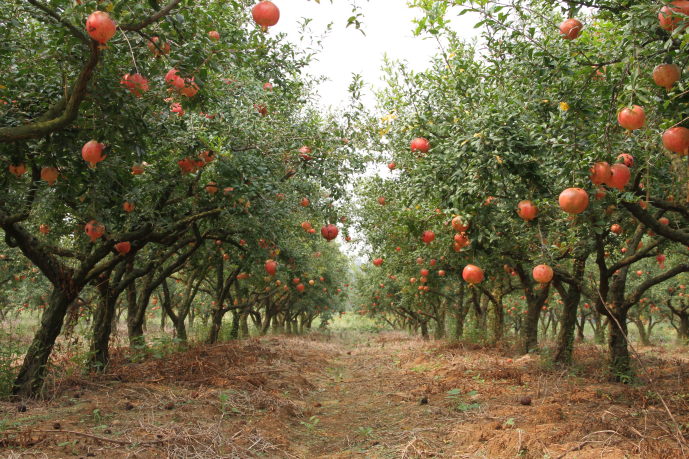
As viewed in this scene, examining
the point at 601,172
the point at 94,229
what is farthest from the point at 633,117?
the point at 94,229

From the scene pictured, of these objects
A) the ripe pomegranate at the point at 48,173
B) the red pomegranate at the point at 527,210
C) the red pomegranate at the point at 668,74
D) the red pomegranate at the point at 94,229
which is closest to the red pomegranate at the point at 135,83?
the ripe pomegranate at the point at 48,173

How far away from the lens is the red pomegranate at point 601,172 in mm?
3529

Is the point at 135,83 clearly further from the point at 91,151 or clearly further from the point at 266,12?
the point at 266,12

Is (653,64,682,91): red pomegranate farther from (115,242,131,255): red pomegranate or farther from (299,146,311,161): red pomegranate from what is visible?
(115,242,131,255): red pomegranate

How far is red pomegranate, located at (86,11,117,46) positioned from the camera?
283cm

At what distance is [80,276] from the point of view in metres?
6.34

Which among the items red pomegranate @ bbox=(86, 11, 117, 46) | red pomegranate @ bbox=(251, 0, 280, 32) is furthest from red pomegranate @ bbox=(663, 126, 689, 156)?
red pomegranate @ bbox=(86, 11, 117, 46)

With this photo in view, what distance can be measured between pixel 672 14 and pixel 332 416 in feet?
22.5

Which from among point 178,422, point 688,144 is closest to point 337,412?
point 178,422

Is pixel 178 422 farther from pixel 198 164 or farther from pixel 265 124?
pixel 265 124

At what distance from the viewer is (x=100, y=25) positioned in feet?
9.39

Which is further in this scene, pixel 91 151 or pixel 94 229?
pixel 94 229

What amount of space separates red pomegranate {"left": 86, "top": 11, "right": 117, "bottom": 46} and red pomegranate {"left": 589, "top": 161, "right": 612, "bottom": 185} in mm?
3985

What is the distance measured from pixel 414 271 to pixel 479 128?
10.6 meters
